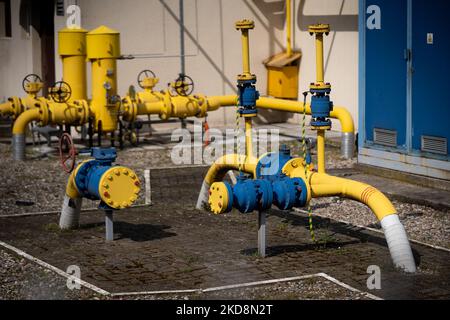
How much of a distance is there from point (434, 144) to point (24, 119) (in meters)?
7.04

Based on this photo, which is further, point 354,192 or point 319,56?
point 319,56

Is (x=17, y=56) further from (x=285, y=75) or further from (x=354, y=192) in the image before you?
(x=354, y=192)

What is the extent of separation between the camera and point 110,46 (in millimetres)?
17453

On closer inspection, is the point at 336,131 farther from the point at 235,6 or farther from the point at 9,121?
the point at 9,121

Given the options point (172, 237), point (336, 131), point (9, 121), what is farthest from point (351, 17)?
point (172, 237)

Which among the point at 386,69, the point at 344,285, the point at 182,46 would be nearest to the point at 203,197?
the point at 386,69

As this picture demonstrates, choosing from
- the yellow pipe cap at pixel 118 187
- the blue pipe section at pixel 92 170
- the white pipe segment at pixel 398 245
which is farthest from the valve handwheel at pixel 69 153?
the white pipe segment at pixel 398 245

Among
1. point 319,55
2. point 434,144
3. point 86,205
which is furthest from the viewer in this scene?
point 434,144

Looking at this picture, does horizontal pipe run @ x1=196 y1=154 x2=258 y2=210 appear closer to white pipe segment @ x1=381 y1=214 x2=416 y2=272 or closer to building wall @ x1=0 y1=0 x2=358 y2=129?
white pipe segment @ x1=381 y1=214 x2=416 y2=272


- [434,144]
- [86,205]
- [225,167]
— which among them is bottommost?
[86,205]

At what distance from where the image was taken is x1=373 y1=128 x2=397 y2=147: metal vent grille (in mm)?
14174

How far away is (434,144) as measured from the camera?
13.4 meters

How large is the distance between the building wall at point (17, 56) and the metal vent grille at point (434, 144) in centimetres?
1007

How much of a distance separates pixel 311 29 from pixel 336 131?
9.04 metres
